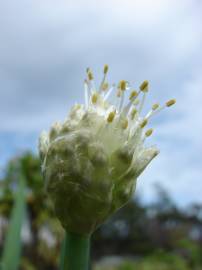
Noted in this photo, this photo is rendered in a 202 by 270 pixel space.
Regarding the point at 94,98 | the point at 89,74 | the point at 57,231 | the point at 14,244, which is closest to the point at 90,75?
the point at 89,74

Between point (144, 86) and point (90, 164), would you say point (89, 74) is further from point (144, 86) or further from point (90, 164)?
point (90, 164)

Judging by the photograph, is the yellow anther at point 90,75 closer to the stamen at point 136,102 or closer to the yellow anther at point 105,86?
the yellow anther at point 105,86

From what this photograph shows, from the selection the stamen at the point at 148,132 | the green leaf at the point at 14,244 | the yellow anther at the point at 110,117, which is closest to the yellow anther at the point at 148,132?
the stamen at the point at 148,132

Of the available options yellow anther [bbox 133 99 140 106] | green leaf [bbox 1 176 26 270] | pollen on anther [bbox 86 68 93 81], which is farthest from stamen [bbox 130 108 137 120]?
green leaf [bbox 1 176 26 270]

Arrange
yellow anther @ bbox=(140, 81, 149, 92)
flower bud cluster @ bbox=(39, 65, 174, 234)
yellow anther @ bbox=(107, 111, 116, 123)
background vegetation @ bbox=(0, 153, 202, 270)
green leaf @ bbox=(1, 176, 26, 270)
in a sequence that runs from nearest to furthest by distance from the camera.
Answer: flower bud cluster @ bbox=(39, 65, 174, 234), yellow anther @ bbox=(107, 111, 116, 123), yellow anther @ bbox=(140, 81, 149, 92), green leaf @ bbox=(1, 176, 26, 270), background vegetation @ bbox=(0, 153, 202, 270)

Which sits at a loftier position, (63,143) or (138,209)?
(138,209)

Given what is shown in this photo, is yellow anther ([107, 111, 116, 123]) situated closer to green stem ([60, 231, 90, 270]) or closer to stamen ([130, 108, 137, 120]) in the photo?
stamen ([130, 108, 137, 120])

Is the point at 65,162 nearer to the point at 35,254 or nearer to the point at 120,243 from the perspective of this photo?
the point at 35,254

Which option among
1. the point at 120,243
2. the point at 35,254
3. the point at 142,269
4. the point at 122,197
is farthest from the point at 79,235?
the point at 120,243
